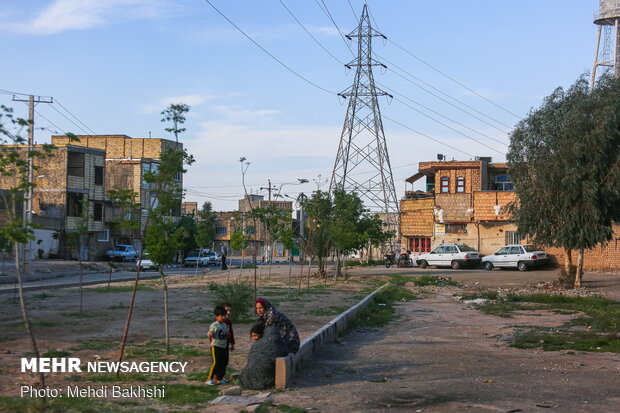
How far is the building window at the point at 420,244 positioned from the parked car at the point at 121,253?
24.6 meters

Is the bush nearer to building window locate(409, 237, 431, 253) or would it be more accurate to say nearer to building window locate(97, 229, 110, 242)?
building window locate(409, 237, 431, 253)

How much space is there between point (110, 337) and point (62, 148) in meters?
51.8

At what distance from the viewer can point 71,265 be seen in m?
50.9

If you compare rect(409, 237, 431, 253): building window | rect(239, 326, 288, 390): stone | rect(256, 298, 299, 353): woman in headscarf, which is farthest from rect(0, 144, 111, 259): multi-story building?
rect(239, 326, 288, 390): stone

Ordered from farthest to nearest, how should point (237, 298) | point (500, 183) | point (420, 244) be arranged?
point (420, 244) < point (500, 183) < point (237, 298)

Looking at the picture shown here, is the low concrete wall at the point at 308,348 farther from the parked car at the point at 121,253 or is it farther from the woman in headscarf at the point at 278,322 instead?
the parked car at the point at 121,253

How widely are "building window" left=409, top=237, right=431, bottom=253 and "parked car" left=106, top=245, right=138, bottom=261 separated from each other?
24615mm

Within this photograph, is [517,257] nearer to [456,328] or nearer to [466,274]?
[466,274]

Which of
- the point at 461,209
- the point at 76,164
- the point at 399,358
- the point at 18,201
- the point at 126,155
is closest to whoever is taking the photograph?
the point at 18,201

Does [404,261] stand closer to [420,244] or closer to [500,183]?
[420,244]

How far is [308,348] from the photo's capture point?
12719 mm

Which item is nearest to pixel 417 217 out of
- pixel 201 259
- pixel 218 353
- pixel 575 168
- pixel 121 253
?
pixel 201 259

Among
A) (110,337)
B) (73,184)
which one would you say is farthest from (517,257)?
(73,184)

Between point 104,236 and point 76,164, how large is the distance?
7813 mm
